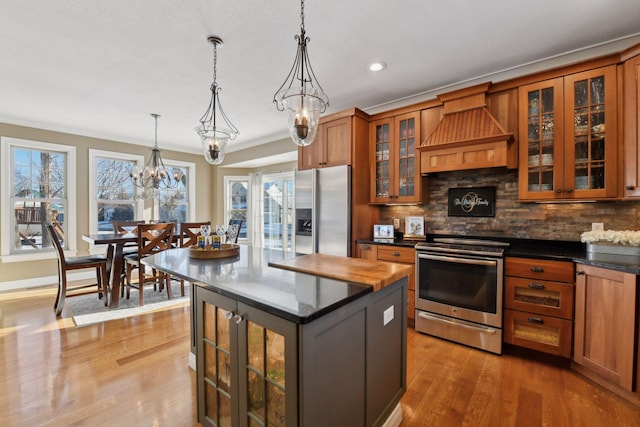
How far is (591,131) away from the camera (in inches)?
91.4

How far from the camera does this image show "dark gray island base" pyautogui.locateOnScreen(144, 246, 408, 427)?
3.45 feet

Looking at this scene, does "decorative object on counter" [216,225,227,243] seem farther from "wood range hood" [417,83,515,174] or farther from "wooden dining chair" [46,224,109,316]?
"wooden dining chair" [46,224,109,316]

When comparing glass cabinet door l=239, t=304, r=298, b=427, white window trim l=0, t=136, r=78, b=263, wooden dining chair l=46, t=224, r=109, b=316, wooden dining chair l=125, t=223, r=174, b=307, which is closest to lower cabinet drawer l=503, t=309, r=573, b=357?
glass cabinet door l=239, t=304, r=298, b=427

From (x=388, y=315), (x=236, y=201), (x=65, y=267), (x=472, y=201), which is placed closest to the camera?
Answer: (x=388, y=315)

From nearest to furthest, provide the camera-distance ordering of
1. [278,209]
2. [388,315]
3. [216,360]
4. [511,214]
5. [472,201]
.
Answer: [216,360], [388,315], [511,214], [472,201], [278,209]

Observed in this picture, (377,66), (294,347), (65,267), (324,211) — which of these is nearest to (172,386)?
(294,347)

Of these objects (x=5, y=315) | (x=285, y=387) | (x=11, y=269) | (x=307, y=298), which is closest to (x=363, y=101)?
(x=307, y=298)

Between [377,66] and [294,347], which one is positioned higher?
[377,66]

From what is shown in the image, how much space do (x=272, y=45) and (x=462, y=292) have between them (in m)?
2.78

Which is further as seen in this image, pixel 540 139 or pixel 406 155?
pixel 406 155

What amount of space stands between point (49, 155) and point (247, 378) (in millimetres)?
5622

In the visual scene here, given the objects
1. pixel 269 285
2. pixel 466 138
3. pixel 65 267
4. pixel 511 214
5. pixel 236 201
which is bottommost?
pixel 65 267

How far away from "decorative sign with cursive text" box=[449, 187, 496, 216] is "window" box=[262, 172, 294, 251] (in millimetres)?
3162

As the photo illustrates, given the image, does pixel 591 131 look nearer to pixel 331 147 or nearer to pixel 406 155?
pixel 406 155
